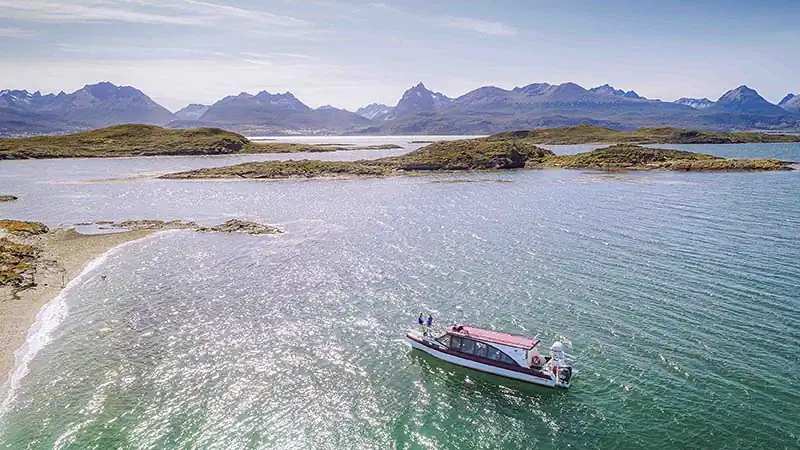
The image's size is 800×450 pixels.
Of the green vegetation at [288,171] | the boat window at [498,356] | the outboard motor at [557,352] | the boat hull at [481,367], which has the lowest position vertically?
the boat hull at [481,367]

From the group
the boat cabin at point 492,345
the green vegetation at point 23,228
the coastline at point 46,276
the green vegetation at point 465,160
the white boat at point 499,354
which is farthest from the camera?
the green vegetation at point 465,160

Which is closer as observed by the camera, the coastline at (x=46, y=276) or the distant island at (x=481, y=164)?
the coastline at (x=46, y=276)

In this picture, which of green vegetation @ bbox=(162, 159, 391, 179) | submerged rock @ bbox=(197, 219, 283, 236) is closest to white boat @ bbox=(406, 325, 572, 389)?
submerged rock @ bbox=(197, 219, 283, 236)

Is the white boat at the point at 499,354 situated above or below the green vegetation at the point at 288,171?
below

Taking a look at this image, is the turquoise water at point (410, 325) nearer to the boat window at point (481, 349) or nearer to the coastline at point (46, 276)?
the boat window at point (481, 349)

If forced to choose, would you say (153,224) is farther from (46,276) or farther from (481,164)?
(481,164)

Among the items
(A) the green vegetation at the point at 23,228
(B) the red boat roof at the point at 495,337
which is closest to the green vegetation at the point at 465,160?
(A) the green vegetation at the point at 23,228

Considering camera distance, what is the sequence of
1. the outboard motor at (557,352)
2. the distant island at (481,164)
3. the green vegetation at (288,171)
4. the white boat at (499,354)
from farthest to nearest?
the green vegetation at (288,171), the distant island at (481,164), the outboard motor at (557,352), the white boat at (499,354)
